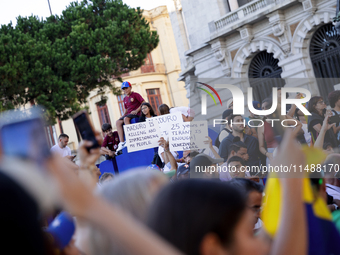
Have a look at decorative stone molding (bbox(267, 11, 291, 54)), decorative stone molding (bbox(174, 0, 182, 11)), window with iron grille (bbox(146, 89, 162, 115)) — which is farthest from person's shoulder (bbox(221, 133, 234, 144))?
window with iron grille (bbox(146, 89, 162, 115))

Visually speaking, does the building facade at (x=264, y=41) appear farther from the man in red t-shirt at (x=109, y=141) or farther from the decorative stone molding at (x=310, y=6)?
the man in red t-shirt at (x=109, y=141)

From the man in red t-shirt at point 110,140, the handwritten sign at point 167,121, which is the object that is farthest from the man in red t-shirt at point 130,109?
the handwritten sign at point 167,121

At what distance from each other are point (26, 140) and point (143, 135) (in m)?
6.13

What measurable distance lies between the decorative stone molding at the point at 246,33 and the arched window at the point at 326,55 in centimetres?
222

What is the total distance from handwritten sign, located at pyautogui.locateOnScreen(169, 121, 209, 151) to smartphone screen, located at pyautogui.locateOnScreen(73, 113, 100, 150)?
4367 millimetres

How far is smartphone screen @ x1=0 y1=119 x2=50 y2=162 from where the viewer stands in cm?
86

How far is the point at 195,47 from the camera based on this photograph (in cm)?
Result: 1652

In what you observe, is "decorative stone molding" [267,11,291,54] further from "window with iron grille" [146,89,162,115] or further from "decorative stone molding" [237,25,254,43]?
"window with iron grille" [146,89,162,115]

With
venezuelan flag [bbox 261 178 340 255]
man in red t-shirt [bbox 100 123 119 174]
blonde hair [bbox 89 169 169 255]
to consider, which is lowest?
venezuelan flag [bbox 261 178 340 255]

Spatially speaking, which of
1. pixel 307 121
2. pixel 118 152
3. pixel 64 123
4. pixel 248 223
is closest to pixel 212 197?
pixel 248 223

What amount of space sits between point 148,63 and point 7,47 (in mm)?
17664

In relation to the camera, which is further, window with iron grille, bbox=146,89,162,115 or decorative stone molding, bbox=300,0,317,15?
window with iron grille, bbox=146,89,162,115

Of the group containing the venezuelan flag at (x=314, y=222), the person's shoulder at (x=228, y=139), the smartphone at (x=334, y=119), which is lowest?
the venezuelan flag at (x=314, y=222)

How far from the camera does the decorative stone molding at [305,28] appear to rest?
12.7m
